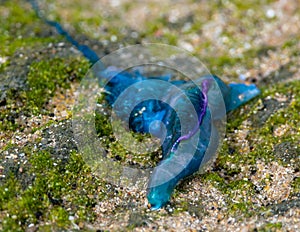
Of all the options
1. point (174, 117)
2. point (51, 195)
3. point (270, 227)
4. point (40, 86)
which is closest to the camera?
point (270, 227)

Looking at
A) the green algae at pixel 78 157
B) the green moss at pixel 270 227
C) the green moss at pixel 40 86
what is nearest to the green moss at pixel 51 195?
the green algae at pixel 78 157

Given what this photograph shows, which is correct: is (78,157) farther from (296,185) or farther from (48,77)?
(296,185)

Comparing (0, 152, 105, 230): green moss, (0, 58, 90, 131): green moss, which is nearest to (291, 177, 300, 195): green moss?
(0, 152, 105, 230): green moss

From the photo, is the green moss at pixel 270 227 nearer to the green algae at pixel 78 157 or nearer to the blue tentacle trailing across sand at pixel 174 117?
the green algae at pixel 78 157

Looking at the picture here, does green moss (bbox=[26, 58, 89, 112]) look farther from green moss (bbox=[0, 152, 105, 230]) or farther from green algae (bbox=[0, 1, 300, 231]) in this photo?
green moss (bbox=[0, 152, 105, 230])

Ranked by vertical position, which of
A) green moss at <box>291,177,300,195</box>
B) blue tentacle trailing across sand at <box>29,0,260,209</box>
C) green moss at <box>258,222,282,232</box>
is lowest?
green moss at <box>258,222,282,232</box>

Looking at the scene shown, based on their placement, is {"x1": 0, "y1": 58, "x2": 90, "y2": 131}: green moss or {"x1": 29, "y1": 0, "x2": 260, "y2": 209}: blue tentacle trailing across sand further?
{"x1": 0, "y1": 58, "x2": 90, "y2": 131}: green moss

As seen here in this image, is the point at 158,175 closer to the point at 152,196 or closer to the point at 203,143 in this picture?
the point at 152,196

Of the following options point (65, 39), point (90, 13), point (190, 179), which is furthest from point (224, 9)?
point (190, 179)

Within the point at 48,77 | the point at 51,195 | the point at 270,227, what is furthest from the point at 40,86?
the point at 270,227
